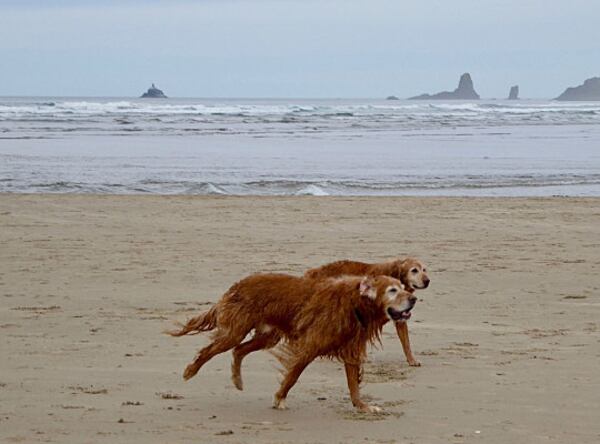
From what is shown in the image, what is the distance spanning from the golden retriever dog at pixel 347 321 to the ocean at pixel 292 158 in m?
15.1

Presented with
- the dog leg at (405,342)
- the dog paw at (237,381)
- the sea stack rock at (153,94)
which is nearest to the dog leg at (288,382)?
the dog paw at (237,381)

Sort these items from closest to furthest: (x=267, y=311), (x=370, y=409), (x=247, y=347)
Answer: (x=370, y=409)
(x=267, y=311)
(x=247, y=347)

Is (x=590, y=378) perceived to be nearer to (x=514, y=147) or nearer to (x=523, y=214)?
(x=523, y=214)

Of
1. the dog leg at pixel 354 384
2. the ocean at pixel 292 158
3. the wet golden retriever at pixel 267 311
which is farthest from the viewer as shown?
the ocean at pixel 292 158

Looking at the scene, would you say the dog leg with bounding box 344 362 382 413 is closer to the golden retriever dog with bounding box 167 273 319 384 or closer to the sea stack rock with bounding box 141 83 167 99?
the golden retriever dog with bounding box 167 273 319 384

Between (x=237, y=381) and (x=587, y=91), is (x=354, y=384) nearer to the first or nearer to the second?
(x=237, y=381)

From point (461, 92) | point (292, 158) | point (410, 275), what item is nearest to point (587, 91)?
point (461, 92)

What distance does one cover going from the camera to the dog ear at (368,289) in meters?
6.43

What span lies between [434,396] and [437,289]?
4.05 meters

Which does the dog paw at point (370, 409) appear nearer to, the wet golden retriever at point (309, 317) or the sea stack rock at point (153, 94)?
the wet golden retriever at point (309, 317)

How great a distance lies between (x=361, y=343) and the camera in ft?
21.6

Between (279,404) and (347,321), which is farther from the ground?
(347,321)

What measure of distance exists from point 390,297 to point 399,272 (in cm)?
169

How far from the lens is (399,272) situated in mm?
8062
